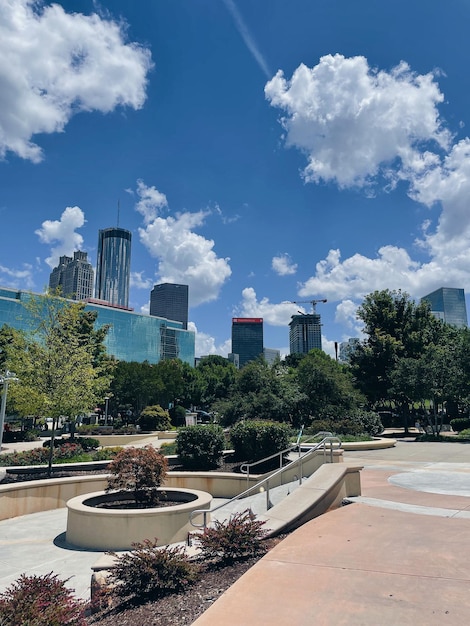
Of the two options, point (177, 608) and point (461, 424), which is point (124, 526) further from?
point (461, 424)

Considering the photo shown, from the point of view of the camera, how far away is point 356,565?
5051 millimetres

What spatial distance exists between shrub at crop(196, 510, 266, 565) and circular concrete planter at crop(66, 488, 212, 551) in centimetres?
330

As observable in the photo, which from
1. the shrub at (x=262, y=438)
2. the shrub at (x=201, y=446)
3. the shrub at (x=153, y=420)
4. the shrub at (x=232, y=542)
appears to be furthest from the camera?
the shrub at (x=153, y=420)

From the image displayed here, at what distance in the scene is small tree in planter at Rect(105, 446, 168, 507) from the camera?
9.88 metres

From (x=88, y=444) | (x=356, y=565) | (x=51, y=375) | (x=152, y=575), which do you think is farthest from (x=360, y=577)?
(x=88, y=444)

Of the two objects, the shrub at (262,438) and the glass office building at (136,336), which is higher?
the glass office building at (136,336)

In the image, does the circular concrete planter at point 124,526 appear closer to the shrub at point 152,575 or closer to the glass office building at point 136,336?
the shrub at point 152,575

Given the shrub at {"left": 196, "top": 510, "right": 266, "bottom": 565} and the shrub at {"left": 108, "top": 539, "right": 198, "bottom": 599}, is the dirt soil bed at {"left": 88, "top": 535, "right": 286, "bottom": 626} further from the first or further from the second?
the shrub at {"left": 196, "top": 510, "right": 266, "bottom": 565}

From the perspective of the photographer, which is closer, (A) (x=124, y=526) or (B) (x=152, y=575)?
(B) (x=152, y=575)

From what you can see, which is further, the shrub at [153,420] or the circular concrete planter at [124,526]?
the shrub at [153,420]

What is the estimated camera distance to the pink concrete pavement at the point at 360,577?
12.7ft

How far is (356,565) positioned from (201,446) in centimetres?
946

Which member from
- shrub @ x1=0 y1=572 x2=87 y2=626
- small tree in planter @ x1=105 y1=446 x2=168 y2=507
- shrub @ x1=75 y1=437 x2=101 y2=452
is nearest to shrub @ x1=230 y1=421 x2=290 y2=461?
small tree in planter @ x1=105 y1=446 x2=168 y2=507

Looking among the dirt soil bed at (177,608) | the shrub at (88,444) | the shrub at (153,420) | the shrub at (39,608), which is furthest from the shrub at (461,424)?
the shrub at (39,608)
